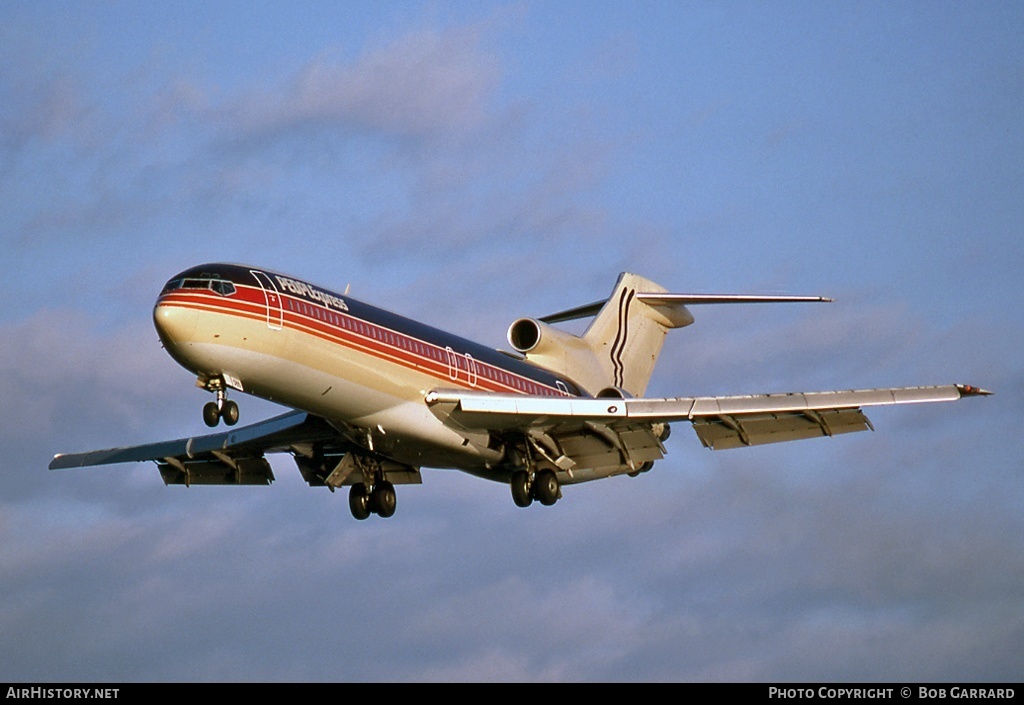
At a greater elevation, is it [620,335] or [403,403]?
[620,335]

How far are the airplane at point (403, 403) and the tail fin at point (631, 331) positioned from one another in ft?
0.70

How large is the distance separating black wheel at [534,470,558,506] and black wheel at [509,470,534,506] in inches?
7.8

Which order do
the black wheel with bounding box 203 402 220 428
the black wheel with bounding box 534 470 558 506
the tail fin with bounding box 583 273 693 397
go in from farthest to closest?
the tail fin with bounding box 583 273 693 397 → the black wheel with bounding box 534 470 558 506 → the black wheel with bounding box 203 402 220 428

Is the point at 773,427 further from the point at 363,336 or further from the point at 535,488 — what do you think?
the point at 363,336

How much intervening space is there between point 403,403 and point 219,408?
156 inches

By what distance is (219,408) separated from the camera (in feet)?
102

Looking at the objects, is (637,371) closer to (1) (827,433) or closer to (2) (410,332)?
(1) (827,433)

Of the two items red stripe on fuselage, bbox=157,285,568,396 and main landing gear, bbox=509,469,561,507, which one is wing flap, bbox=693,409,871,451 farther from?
red stripe on fuselage, bbox=157,285,568,396

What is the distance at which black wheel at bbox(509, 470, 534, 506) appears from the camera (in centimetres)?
3619

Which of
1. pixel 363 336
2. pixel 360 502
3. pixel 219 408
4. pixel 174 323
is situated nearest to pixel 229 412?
pixel 219 408

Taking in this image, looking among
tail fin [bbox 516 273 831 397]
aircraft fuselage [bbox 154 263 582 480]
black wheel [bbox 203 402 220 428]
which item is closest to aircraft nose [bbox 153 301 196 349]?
aircraft fuselage [bbox 154 263 582 480]

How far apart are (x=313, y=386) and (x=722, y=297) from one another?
1198cm
